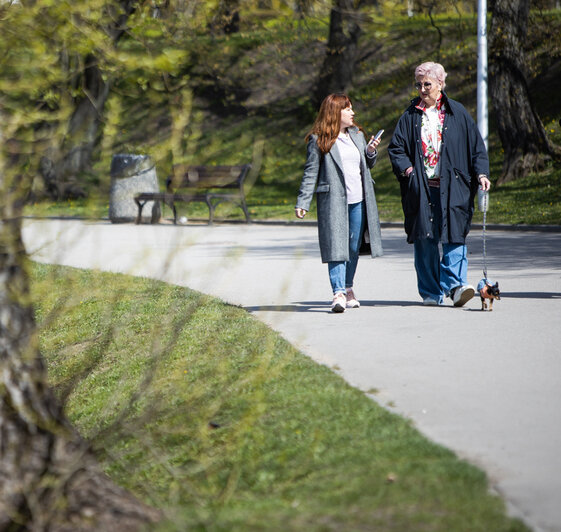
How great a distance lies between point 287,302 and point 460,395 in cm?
406

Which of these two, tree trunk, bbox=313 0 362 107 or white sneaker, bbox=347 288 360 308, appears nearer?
white sneaker, bbox=347 288 360 308

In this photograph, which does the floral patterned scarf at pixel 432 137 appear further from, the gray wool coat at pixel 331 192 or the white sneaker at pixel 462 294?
the white sneaker at pixel 462 294

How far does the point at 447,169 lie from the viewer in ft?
29.3

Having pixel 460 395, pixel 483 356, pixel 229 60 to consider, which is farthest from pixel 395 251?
pixel 229 60

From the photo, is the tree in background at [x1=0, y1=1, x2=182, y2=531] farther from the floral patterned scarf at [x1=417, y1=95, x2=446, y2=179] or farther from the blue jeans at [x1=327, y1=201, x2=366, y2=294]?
the floral patterned scarf at [x1=417, y1=95, x2=446, y2=179]

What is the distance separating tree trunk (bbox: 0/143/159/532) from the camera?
407 cm

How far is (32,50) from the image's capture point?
5.18 m

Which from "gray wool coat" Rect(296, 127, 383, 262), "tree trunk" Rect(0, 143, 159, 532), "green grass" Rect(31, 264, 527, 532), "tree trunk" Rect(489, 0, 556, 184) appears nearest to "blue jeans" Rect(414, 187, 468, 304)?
"gray wool coat" Rect(296, 127, 383, 262)

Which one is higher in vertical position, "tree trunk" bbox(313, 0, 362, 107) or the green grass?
"tree trunk" bbox(313, 0, 362, 107)

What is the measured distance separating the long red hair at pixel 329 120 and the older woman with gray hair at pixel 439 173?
52 centimetres

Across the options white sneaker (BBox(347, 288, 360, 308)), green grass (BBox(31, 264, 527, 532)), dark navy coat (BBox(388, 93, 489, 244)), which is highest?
dark navy coat (BBox(388, 93, 489, 244))

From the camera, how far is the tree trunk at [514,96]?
23.4 m

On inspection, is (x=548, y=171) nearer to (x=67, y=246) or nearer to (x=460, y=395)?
(x=460, y=395)

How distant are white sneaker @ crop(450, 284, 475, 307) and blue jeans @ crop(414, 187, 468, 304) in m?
0.06
